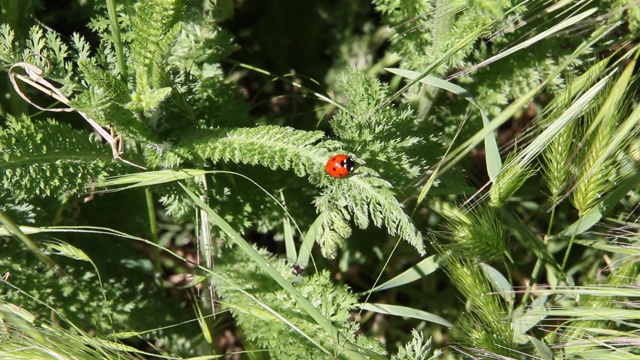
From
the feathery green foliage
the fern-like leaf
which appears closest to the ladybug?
the feathery green foliage

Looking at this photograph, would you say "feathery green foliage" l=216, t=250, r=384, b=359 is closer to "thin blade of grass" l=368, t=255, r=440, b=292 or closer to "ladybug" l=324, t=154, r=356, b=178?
"thin blade of grass" l=368, t=255, r=440, b=292

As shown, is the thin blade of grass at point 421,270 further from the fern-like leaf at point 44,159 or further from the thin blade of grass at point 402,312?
the fern-like leaf at point 44,159

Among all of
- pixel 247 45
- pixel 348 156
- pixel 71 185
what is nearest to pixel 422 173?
pixel 348 156

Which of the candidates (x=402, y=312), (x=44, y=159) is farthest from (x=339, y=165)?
(x=44, y=159)

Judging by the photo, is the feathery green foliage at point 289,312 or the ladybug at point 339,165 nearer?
the ladybug at point 339,165

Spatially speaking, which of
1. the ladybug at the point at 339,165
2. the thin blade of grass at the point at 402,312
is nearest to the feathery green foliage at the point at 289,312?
the thin blade of grass at the point at 402,312

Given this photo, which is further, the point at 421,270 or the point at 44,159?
the point at 421,270

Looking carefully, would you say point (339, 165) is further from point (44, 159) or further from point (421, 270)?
point (44, 159)

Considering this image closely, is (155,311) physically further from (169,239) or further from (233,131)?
(233,131)
